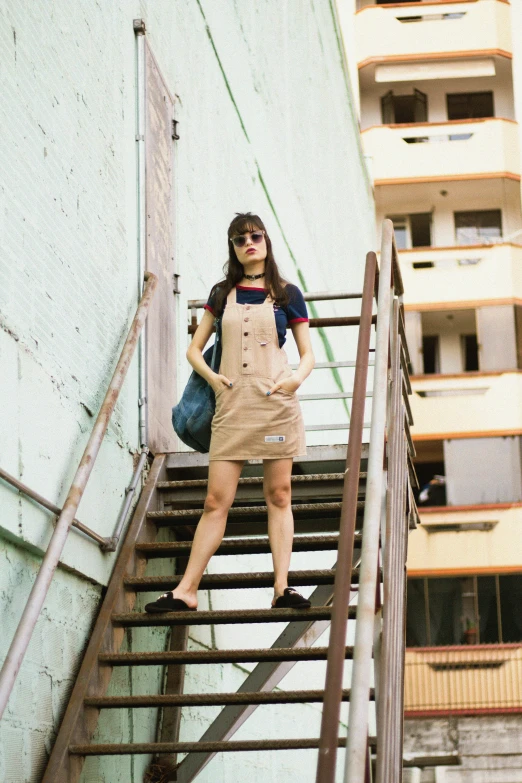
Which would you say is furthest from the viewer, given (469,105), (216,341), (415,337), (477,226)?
(469,105)

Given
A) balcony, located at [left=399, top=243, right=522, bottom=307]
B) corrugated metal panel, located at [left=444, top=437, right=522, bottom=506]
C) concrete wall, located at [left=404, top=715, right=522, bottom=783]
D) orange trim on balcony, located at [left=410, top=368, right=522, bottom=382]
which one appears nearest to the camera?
concrete wall, located at [left=404, top=715, right=522, bottom=783]

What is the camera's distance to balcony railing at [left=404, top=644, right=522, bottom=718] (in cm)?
2422

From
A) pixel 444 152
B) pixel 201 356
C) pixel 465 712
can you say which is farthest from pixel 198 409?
pixel 444 152

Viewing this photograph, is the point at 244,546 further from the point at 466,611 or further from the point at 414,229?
the point at 414,229

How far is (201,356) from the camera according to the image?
196 inches

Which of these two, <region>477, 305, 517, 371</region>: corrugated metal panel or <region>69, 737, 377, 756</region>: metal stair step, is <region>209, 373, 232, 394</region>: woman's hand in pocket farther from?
<region>477, 305, 517, 371</region>: corrugated metal panel

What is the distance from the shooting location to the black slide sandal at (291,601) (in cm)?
472

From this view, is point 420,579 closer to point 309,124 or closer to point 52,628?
point 309,124

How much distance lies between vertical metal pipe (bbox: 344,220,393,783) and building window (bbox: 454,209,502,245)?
24656 millimetres

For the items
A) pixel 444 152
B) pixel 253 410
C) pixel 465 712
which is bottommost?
pixel 253 410

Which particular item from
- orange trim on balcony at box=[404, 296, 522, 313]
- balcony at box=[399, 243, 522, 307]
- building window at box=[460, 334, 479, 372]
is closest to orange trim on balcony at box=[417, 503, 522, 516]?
building window at box=[460, 334, 479, 372]

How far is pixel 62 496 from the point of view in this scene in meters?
4.79

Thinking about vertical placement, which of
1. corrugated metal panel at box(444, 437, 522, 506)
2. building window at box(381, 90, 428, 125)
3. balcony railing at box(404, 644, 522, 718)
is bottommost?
balcony railing at box(404, 644, 522, 718)

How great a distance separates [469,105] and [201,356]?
88.6 ft
